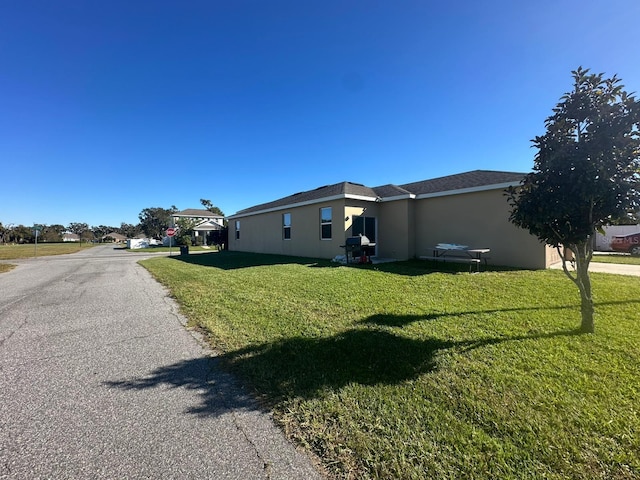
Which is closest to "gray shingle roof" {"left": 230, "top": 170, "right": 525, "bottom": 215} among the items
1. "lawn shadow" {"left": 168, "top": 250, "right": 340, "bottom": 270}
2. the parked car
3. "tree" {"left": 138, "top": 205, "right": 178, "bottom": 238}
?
"lawn shadow" {"left": 168, "top": 250, "right": 340, "bottom": 270}

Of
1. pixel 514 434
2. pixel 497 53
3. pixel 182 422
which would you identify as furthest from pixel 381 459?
pixel 497 53

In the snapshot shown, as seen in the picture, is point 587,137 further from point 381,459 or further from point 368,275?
point 368,275

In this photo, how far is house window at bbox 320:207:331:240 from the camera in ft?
46.4

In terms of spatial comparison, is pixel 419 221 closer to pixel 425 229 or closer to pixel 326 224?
pixel 425 229

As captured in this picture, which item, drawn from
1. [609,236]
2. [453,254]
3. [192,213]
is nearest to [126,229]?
[192,213]

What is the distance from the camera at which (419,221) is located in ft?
43.2

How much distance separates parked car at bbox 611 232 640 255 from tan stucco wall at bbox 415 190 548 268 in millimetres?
12267

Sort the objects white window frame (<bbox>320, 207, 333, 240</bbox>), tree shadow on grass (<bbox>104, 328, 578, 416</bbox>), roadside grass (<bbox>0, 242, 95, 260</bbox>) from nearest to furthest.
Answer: tree shadow on grass (<bbox>104, 328, 578, 416</bbox>)
white window frame (<bbox>320, 207, 333, 240</bbox>)
roadside grass (<bbox>0, 242, 95, 260</bbox>)

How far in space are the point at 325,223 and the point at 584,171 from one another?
11.2 m

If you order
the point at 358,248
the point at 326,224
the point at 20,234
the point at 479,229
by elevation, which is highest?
the point at 20,234

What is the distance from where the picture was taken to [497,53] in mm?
8922

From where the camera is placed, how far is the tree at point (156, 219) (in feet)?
198

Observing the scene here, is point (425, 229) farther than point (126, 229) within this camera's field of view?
No

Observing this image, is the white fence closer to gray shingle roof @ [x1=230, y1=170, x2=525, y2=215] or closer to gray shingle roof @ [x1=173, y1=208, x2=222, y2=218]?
gray shingle roof @ [x1=230, y1=170, x2=525, y2=215]
